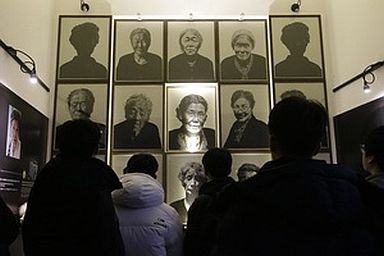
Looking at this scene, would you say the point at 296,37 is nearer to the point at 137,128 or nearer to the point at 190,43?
the point at 190,43

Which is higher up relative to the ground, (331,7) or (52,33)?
(331,7)

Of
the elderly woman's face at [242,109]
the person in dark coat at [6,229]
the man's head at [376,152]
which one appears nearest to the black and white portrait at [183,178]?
the elderly woman's face at [242,109]

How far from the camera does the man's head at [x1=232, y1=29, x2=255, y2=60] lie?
359cm

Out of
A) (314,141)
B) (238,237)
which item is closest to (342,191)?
(314,141)

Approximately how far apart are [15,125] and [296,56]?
7.82 feet

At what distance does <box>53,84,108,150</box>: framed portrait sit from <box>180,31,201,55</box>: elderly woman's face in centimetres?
78

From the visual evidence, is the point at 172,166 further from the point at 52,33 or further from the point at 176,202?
the point at 52,33

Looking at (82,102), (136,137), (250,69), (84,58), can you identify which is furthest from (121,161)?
(250,69)

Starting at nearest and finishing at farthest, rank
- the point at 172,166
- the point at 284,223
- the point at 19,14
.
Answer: the point at 284,223 < the point at 19,14 < the point at 172,166

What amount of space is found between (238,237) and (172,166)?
8.29 feet

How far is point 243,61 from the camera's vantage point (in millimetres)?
3582

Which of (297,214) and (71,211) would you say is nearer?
(297,214)

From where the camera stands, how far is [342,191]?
33.4 inches

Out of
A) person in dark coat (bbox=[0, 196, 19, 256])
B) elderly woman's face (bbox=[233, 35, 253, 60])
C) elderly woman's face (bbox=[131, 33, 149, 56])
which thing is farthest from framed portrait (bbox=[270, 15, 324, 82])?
person in dark coat (bbox=[0, 196, 19, 256])
